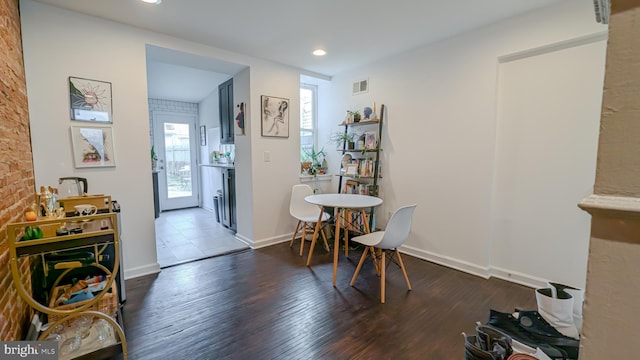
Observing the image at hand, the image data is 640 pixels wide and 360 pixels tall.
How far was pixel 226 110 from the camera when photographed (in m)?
4.11

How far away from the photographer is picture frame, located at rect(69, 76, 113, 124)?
2373mm

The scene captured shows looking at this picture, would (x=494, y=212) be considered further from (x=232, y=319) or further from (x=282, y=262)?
(x=232, y=319)

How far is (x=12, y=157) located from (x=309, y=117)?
3.49 meters

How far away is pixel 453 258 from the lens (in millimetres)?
2975

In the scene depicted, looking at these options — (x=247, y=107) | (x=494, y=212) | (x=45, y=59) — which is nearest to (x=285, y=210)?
(x=247, y=107)

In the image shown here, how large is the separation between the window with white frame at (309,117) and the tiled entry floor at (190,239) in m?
1.77

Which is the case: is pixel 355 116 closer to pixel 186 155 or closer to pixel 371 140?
pixel 371 140

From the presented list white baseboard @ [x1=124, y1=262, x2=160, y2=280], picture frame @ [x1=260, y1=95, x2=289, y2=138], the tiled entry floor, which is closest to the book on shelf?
picture frame @ [x1=260, y1=95, x2=289, y2=138]

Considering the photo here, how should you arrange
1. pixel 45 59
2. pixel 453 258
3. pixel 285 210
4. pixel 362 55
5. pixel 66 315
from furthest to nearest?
pixel 285 210 < pixel 362 55 < pixel 453 258 < pixel 45 59 < pixel 66 315

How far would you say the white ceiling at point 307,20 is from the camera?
224cm

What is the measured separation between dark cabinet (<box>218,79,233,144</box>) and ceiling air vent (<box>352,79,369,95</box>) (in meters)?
1.74

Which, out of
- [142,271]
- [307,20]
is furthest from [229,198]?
[307,20]

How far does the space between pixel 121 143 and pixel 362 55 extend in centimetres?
279

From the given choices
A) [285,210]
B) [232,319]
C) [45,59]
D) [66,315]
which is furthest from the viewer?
[285,210]
